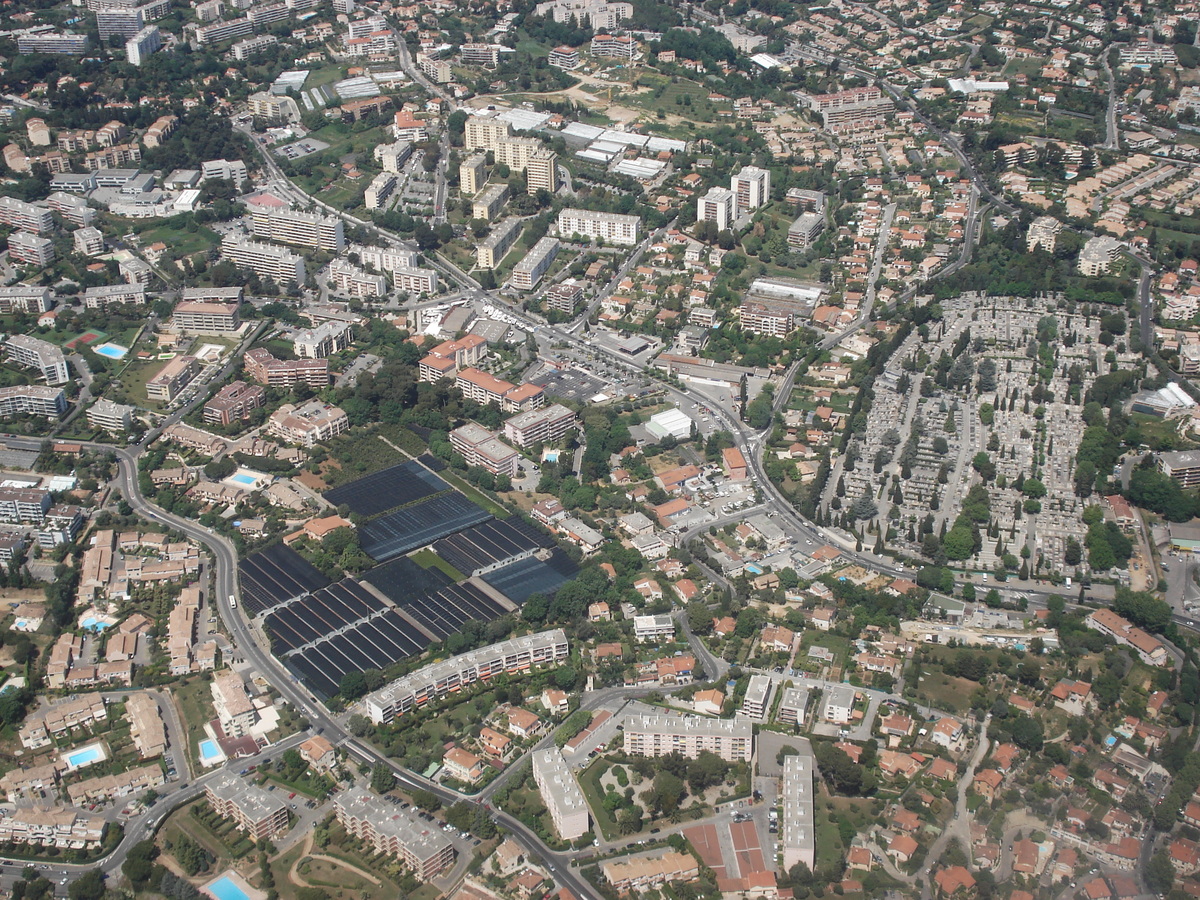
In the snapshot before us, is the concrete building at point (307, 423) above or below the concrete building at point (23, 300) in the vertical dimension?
below

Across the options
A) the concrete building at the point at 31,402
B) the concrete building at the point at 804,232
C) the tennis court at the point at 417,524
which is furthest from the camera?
the concrete building at the point at 804,232

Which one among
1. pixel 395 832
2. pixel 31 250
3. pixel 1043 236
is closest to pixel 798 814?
pixel 395 832

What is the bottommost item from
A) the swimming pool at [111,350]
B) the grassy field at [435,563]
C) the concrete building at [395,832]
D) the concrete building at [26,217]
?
the grassy field at [435,563]

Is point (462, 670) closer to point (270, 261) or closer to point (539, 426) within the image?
point (539, 426)

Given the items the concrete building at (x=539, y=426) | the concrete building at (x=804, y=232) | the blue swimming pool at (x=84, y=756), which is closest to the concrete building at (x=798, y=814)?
the blue swimming pool at (x=84, y=756)

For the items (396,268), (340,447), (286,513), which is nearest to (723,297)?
(396,268)

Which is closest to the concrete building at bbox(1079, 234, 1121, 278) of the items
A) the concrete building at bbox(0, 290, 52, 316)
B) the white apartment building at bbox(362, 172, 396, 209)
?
the white apartment building at bbox(362, 172, 396, 209)

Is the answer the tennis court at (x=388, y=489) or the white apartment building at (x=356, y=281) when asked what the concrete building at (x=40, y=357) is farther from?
the tennis court at (x=388, y=489)
